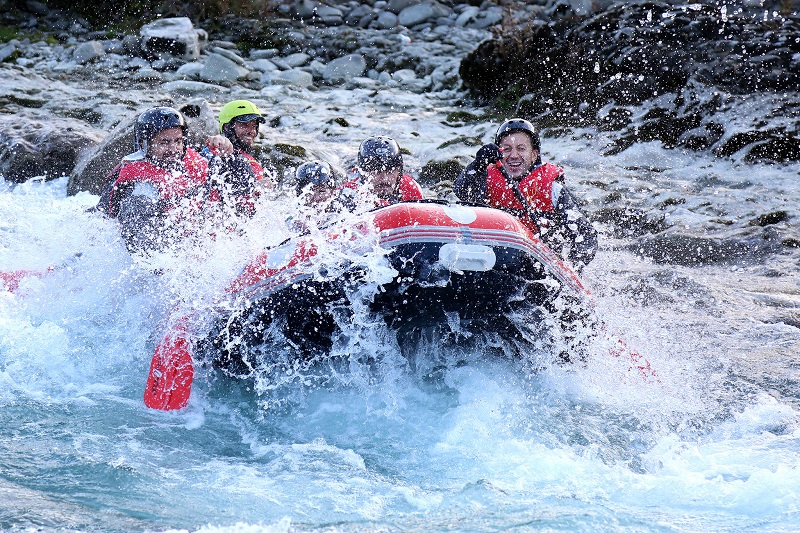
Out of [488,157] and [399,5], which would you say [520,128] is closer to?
[488,157]

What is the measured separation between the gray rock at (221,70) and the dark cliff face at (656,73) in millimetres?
4139

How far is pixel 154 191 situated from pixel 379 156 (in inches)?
66.6

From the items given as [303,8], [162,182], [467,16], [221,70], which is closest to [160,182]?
[162,182]

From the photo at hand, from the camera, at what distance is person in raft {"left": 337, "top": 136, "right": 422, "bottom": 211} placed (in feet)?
20.2

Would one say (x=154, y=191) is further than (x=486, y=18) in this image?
No

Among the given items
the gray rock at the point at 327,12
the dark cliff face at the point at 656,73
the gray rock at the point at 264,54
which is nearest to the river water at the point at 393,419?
the dark cliff face at the point at 656,73

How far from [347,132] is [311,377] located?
7.35 m

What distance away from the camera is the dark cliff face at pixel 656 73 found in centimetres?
1148

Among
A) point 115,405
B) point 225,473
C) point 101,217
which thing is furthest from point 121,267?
point 225,473

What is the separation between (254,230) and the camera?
650 cm

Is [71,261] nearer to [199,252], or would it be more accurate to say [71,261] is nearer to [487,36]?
[199,252]

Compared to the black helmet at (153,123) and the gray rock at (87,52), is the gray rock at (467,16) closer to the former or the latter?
the gray rock at (87,52)

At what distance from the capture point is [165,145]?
6508mm

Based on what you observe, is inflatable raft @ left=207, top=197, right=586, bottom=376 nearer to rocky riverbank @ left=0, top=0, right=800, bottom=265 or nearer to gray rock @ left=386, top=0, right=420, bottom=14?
rocky riverbank @ left=0, top=0, right=800, bottom=265
